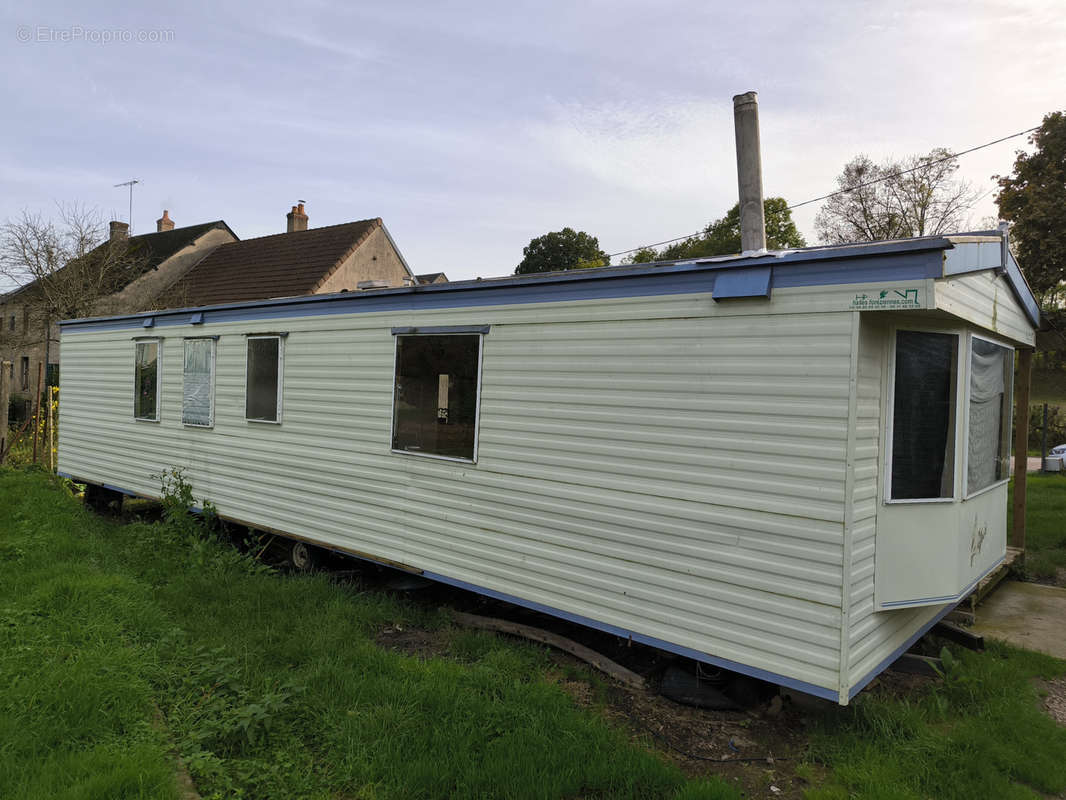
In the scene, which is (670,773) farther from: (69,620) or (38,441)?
(38,441)

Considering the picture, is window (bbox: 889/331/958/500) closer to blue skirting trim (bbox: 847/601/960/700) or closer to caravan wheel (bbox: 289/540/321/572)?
blue skirting trim (bbox: 847/601/960/700)

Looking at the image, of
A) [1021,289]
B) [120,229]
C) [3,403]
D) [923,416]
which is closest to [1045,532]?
[1021,289]

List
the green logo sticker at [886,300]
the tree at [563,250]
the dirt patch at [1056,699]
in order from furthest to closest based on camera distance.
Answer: the tree at [563,250], the dirt patch at [1056,699], the green logo sticker at [886,300]

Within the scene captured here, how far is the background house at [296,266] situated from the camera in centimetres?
1931

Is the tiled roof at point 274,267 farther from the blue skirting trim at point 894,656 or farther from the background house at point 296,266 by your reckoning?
the blue skirting trim at point 894,656

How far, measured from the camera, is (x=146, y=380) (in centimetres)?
882

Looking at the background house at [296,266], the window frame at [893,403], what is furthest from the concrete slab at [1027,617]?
the background house at [296,266]

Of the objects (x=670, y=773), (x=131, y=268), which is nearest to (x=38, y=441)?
(x=131, y=268)

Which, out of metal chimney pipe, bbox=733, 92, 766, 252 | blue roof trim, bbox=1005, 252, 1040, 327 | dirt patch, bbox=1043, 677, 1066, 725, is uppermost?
metal chimney pipe, bbox=733, 92, 766, 252

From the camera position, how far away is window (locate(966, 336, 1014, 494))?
458 cm

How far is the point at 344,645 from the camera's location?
15.8 ft

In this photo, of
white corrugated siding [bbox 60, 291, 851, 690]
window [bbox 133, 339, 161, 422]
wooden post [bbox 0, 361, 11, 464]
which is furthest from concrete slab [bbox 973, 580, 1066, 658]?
wooden post [bbox 0, 361, 11, 464]

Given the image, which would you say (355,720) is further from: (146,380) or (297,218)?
(297,218)

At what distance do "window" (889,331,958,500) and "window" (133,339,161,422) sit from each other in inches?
314
